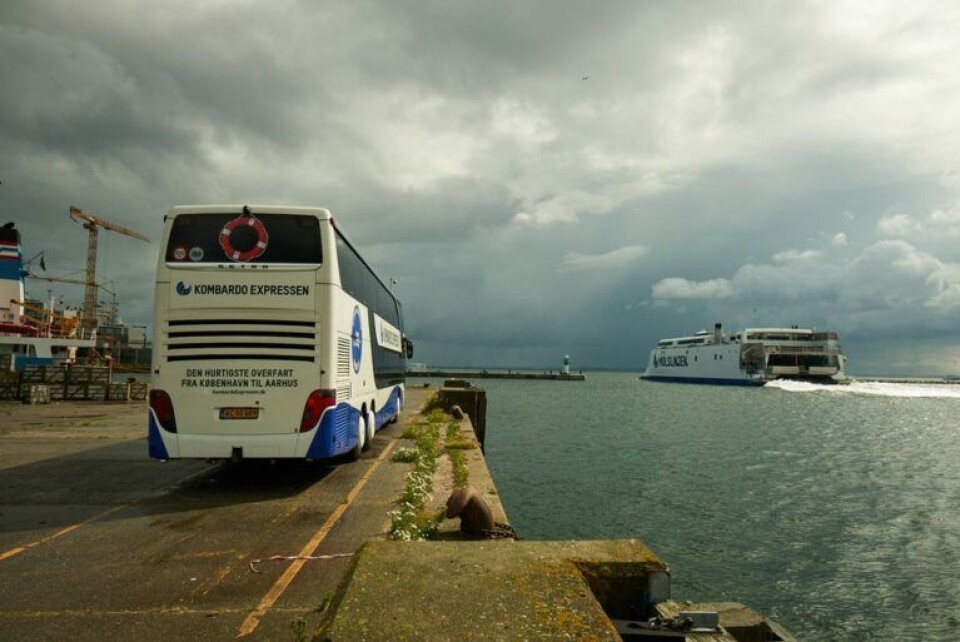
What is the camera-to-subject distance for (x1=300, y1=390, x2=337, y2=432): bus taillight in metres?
9.63

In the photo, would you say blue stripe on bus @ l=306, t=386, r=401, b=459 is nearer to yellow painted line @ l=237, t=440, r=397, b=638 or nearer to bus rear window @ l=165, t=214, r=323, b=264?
yellow painted line @ l=237, t=440, r=397, b=638

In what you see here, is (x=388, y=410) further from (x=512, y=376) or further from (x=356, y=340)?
(x=512, y=376)

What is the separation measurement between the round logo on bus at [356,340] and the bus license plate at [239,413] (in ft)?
7.55

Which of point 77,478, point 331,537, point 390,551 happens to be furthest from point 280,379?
point 390,551

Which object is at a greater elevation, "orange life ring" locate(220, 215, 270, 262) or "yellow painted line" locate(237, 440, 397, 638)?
"orange life ring" locate(220, 215, 270, 262)

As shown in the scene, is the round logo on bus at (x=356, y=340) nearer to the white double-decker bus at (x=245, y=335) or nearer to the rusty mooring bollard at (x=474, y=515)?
the white double-decker bus at (x=245, y=335)

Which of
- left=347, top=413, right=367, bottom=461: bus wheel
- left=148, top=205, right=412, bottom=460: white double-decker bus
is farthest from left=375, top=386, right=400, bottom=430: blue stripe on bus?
left=148, top=205, right=412, bottom=460: white double-decker bus

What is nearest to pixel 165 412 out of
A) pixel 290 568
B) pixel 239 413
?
pixel 239 413

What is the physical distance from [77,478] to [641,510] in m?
14.1

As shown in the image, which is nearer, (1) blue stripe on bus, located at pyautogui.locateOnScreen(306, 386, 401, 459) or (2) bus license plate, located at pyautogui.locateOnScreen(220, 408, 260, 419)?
(2) bus license plate, located at pyautogui.locateOnScreen(220, 408, 260, 419)

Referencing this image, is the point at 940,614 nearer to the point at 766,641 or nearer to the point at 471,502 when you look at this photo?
the point at 766,641

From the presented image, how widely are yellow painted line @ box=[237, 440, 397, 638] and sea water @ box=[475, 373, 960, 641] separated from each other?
22.0ft

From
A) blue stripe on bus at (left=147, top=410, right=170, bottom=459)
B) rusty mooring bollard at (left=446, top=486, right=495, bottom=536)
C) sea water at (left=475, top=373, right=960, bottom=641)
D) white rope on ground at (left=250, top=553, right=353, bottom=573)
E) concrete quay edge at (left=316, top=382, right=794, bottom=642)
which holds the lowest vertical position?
sea water at (left=475, top=373, right=960, bottom=641)

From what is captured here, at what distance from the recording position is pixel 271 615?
15.6 ft
